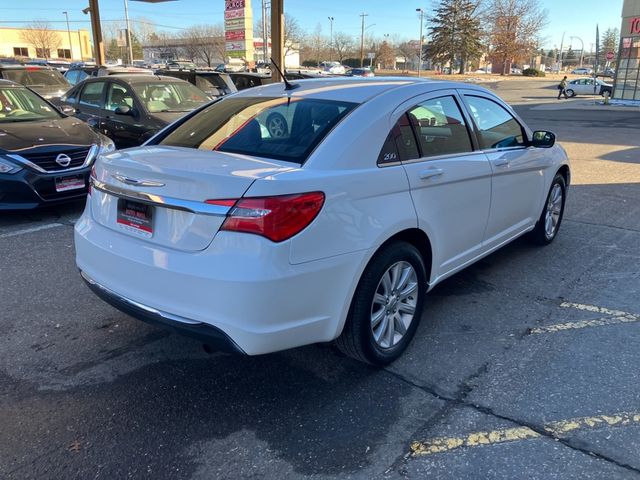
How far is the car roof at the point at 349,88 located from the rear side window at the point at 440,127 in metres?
0.13

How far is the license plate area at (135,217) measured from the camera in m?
2.73

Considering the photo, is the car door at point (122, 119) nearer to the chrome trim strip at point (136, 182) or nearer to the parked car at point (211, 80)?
the parked car at point (211, 80)

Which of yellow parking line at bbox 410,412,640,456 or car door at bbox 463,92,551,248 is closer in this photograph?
yellow parking line at bbox 410,412,640,456

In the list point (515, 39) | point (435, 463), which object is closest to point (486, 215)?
point (435, 463)

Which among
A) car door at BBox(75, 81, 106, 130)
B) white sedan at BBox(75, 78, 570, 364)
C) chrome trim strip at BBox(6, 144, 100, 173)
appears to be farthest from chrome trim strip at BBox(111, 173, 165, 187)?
car door at BBox(75, 81, 106, 130)

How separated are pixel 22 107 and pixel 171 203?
20.6ft

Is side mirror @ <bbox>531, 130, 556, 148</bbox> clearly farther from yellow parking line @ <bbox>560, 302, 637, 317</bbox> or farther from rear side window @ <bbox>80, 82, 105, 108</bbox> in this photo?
rear side window @ <bbox>80, 82, 105, 108</bbox>

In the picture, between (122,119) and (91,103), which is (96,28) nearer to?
(91,103)

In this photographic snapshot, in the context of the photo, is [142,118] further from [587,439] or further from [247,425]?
[587,439]

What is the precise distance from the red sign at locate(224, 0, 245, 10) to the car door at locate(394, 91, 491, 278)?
24834 millimetres

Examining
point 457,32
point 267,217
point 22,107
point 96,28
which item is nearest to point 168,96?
point 22,107

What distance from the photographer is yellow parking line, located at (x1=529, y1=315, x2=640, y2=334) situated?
3.72 m

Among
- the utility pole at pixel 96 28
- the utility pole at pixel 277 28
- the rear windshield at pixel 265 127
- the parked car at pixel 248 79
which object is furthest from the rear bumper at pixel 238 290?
the utility pole at pixel 96 28

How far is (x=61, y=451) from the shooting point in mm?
2488
